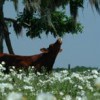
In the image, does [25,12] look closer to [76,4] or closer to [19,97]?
[76,4]

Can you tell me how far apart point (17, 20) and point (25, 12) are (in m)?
0.76

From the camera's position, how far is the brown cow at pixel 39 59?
18531mm

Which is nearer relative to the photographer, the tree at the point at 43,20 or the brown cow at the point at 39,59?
the brown cow at the point at 39,59

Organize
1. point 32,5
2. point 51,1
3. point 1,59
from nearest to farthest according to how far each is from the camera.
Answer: point 1,59 → point 32,5 → point 51,1

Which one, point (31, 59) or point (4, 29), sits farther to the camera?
point (4, 29)

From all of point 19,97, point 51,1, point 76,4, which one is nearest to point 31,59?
point 51,1

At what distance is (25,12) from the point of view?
3353 centimetres

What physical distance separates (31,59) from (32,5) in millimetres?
8073

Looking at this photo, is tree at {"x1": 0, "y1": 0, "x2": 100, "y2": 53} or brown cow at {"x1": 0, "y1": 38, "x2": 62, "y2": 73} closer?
brown cow at {"x1": 0, "y1": 38, "x2": 62, "y2": 73}

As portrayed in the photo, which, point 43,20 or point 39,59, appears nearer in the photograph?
point 39,59

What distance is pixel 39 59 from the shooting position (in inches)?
746

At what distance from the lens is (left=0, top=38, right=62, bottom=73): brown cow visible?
18.5m

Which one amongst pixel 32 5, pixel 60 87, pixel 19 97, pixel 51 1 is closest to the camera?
pixel 19 97

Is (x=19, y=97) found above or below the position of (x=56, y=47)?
above
